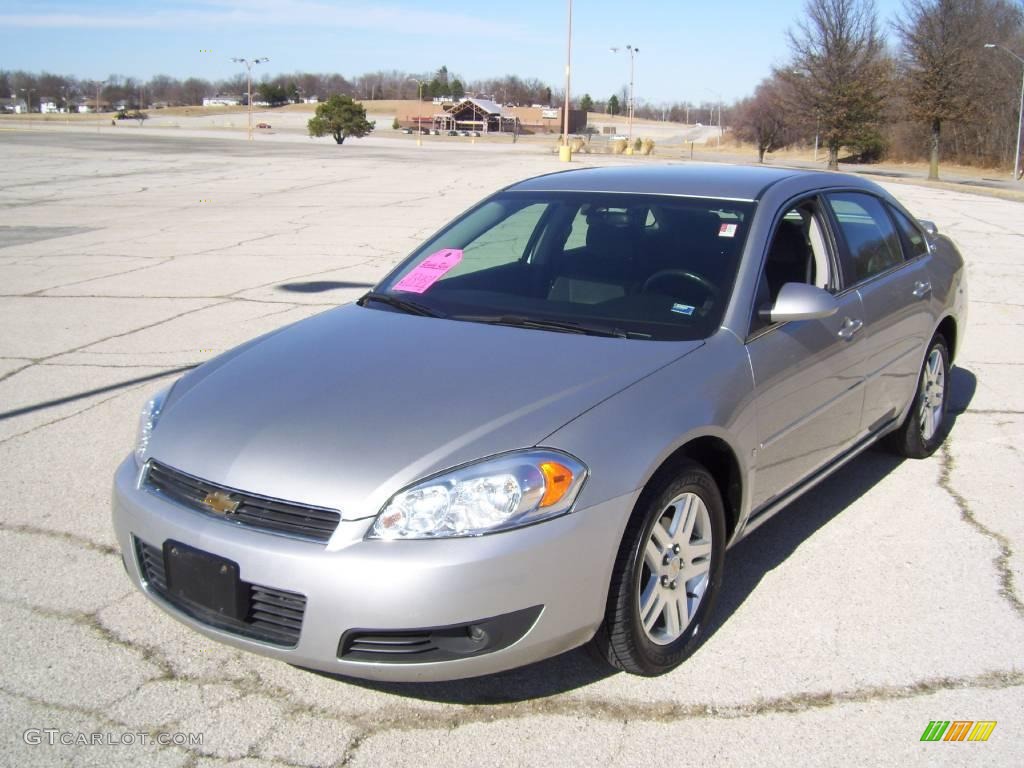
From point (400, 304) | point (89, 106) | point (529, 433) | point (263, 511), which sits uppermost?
point (89, 106)

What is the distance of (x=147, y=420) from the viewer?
11.5 ft

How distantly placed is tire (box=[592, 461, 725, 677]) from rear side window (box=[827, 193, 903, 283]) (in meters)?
1.73

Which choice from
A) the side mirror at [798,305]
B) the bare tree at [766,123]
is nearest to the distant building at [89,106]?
the bare tree at [766,123]

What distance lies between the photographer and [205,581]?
2.88m

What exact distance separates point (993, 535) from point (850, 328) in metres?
1.19

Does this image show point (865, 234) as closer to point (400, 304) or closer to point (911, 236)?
point (911, 236)

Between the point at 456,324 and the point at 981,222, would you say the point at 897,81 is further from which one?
the point at 456,324

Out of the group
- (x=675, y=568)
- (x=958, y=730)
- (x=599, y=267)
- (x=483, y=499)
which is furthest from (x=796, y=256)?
(x=483, y=499)

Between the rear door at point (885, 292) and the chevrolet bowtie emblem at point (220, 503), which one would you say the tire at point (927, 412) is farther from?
the chevrolet bowtie emblem at point (220, 503)

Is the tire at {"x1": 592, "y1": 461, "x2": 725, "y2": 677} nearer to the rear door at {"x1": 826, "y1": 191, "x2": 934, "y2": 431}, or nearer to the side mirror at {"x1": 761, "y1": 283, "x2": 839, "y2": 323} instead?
the side mirror at {"x1": 761, "y1": 283, "x2": 839, "y2": 323}

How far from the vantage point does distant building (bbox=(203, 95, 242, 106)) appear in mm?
161000

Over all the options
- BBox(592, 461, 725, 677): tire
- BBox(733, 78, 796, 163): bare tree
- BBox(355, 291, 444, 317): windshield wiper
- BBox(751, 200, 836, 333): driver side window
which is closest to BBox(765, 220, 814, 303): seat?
BBox(751, 200, 836, 333): driver side window

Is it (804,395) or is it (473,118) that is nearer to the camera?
(804,395)

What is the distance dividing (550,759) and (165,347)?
230 inches
